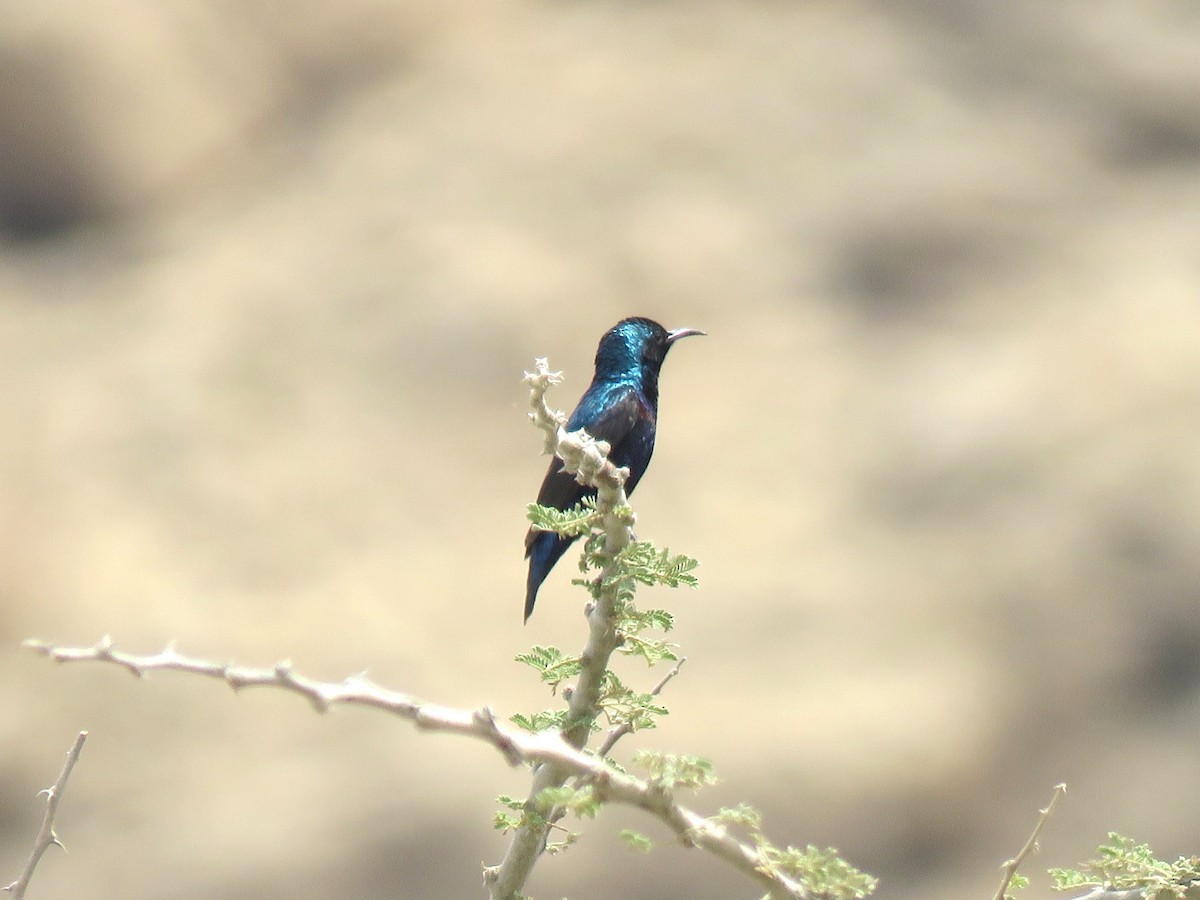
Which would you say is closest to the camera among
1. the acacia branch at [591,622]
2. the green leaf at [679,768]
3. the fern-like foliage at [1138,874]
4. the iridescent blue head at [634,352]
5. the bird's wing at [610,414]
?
the green leaf at [679,768]

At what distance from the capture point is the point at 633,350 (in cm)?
428

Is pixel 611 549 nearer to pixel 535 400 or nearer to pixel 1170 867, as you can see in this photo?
pixel 535 400

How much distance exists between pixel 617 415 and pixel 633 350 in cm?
33

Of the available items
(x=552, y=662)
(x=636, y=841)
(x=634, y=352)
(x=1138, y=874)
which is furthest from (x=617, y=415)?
(x=636, y=841)

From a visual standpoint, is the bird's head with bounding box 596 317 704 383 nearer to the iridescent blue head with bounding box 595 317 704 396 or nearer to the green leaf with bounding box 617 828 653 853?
the iridescent blue head with bounding box 595 317 704 396

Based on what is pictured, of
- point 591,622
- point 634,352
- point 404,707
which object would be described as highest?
point 634,352

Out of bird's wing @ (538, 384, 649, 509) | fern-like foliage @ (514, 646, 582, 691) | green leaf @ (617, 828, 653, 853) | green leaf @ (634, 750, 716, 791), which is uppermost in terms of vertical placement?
bird's wing @ (538, 384, 649, 509)

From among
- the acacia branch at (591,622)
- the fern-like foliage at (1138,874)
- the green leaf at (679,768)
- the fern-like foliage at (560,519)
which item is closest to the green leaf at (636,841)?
the green leaf at (679,768)

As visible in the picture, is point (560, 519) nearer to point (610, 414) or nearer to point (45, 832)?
point (45, 832)

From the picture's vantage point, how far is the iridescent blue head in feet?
13.9

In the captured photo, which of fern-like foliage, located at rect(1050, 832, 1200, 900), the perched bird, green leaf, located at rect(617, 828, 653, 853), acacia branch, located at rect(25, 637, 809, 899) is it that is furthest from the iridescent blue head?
acacia branch, located at rect(25, 637, 809, 899)

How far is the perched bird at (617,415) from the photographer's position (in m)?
3.77

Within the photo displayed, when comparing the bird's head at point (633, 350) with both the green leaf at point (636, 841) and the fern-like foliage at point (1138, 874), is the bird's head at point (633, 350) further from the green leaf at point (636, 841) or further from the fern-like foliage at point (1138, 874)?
the green leaf at point (636, 841)

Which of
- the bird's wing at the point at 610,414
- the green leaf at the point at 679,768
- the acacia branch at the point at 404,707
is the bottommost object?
the acacia branch at the point at 404,707
